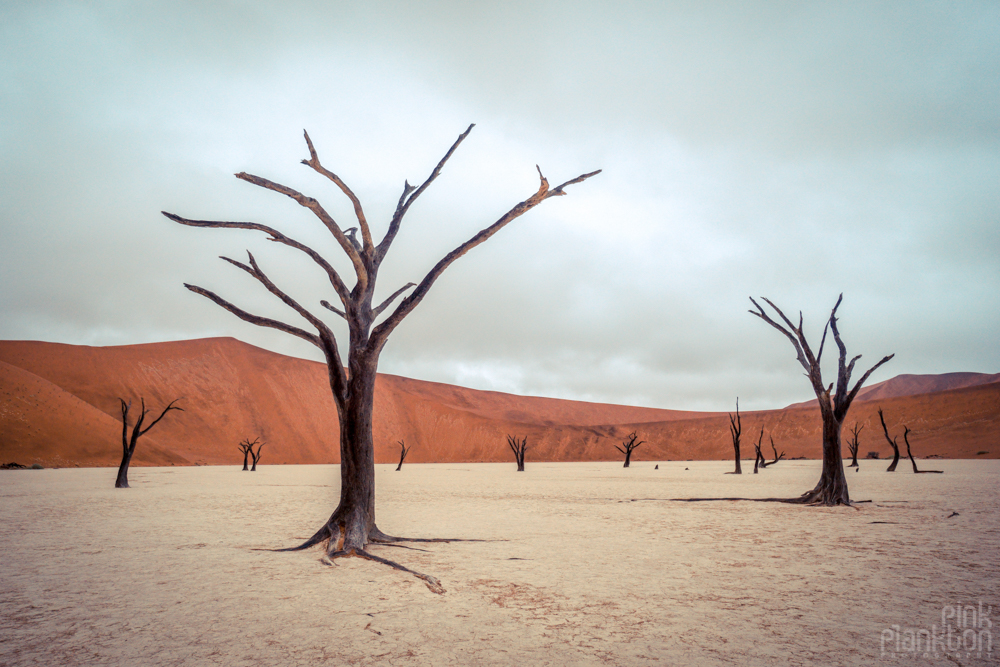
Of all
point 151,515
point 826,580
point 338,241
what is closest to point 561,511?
point 826,580

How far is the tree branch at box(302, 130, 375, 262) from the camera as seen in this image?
7.25 m

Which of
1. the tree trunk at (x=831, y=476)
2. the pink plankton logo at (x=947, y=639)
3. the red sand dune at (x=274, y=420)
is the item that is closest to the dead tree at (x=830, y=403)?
the tree trunk at (x=831, y=476)

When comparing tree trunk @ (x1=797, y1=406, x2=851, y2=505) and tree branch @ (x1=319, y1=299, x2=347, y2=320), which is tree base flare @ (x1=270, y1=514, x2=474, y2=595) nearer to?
tree branch @ (x1=319, y1=299, x2=347, y2=320)

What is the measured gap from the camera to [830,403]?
14.3m

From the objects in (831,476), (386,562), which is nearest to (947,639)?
(386,562)

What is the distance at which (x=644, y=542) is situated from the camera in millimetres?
8266

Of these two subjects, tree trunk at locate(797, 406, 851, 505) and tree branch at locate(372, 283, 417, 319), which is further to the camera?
tree trunk at locate(797, 406, 851, 505)

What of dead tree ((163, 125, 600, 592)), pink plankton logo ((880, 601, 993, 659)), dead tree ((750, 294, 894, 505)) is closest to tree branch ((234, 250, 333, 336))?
dead tree ((163, 125, 600, 592))

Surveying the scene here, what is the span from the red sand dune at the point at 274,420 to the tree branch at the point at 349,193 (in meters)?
44.0

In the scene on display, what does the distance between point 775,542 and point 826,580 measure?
2.60 meters

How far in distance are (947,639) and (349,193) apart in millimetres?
7942

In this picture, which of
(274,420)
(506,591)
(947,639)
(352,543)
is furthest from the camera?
(274,420)

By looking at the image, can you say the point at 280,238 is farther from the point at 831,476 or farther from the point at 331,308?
the point at 831,476

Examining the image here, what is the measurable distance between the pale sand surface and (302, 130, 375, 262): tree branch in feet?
14.4
